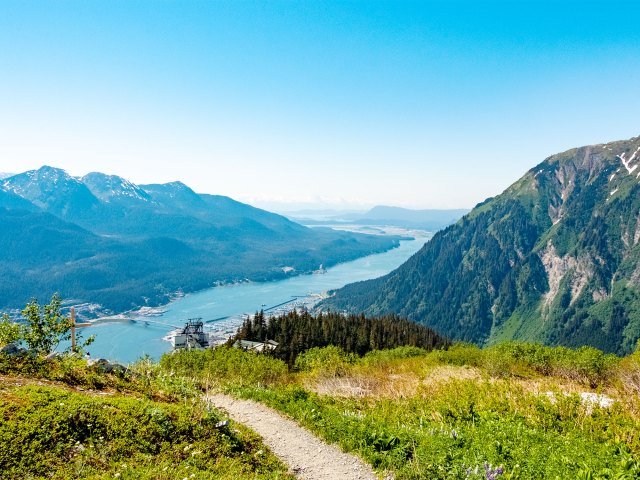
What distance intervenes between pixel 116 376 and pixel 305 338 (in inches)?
2993

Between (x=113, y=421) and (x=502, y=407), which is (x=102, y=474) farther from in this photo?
(x=502, y=407)

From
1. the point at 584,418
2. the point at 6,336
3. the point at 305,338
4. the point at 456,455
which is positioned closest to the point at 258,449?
the point at 456,455

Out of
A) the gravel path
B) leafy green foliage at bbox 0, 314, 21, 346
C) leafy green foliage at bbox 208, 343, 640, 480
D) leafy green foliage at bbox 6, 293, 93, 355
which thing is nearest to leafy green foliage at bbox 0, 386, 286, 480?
the gravel path

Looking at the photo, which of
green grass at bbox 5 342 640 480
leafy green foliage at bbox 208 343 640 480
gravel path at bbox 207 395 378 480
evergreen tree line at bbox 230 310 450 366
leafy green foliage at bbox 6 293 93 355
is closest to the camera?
green grass at bbox 5 342 640 480

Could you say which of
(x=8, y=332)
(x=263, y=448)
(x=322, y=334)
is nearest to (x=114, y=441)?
(x=263, y=448)

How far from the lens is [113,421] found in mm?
10961

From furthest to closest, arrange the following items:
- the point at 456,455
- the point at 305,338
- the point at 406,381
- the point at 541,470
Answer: the point at 305,338 → the point at 406,381 → the point at 456,455 → the point at 541,470

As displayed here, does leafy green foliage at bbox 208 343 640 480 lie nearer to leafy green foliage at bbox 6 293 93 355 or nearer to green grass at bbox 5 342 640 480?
green grass at bbox 5 342 640 480

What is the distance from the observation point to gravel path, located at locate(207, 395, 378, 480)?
11.7m

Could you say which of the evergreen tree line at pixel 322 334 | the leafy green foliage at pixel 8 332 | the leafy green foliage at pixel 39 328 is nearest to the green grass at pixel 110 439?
the leafy green foliage at pixel 8 332

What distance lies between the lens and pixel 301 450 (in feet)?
43.6

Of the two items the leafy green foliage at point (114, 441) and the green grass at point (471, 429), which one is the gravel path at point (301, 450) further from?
the leafy green foliage at point (114, 441)

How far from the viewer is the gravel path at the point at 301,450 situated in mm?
11711

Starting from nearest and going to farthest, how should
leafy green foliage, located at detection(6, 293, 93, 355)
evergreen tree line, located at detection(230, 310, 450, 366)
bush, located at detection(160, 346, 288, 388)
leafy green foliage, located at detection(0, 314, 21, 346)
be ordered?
leafy green foliage, located at detection(0, 314, 21, 346)
leafy green foliage, located at detection(6, 293, 93, 355)
bush, located at detection(160, 346, 288, 388)
evergreen tree line, located at detection(230, 310, 450, 366)
